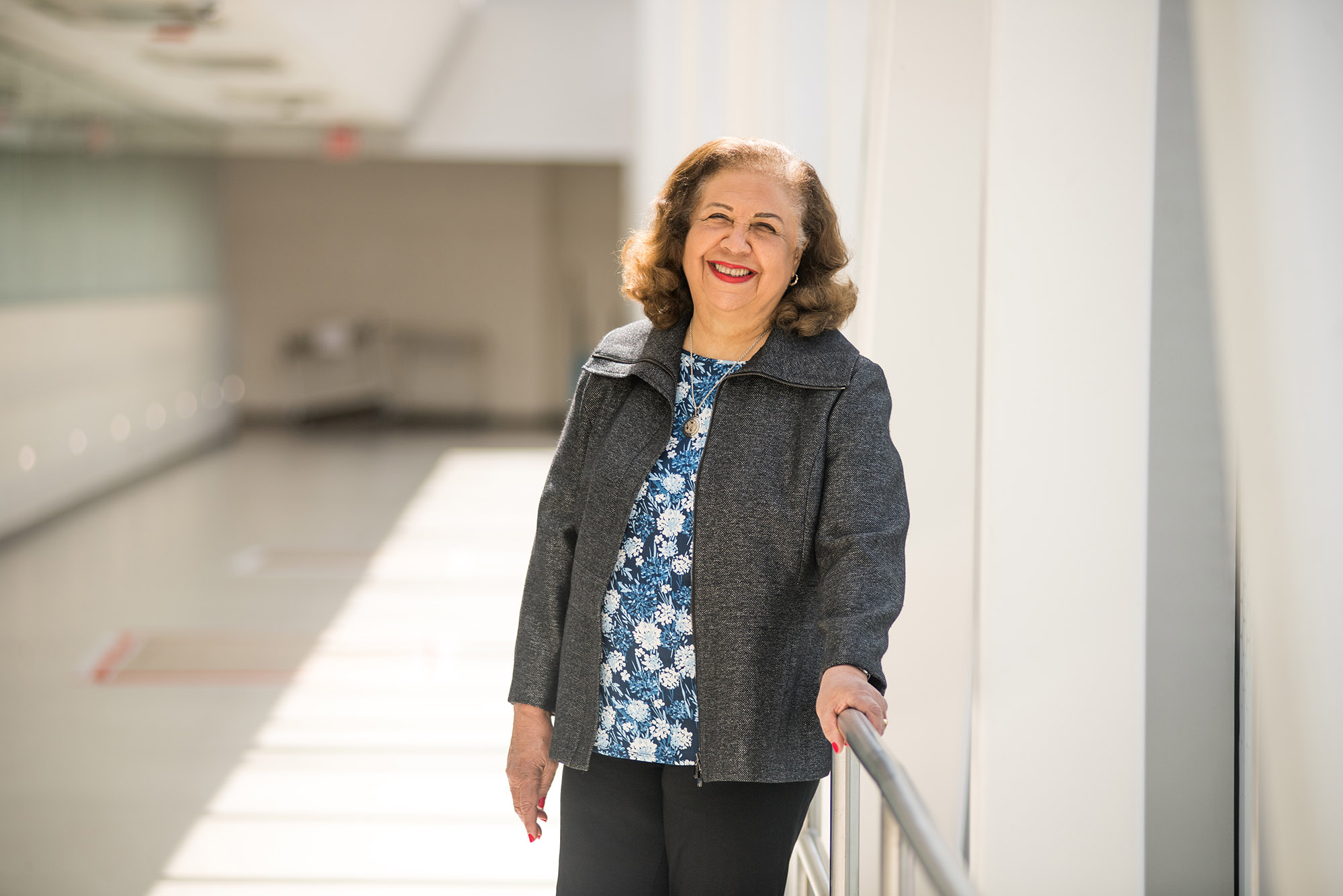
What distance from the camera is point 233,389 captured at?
15844mm

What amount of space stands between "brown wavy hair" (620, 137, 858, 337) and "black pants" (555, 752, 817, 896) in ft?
2.31

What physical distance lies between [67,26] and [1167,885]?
8.15m

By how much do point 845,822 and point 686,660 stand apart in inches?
13.2

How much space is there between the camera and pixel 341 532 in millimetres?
→ 9422

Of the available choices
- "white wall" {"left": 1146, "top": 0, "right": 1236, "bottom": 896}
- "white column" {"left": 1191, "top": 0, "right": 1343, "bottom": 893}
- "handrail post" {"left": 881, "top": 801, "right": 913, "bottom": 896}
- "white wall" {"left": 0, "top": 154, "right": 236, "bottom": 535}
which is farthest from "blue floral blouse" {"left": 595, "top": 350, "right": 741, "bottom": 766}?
"white wall" {"left": 0, "top": 154, "right": 236, "bottom": 535}

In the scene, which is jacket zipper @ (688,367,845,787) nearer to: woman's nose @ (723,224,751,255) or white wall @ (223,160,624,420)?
woman's nose @ (723,224,751,255)

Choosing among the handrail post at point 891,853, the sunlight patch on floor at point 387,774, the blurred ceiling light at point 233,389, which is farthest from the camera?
Answer: the blurred ceiling light at point 233,389

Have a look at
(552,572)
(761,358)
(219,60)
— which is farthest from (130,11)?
(761,358)

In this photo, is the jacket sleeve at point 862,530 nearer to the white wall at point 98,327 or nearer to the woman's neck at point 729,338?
the woman's neck at point 729,338

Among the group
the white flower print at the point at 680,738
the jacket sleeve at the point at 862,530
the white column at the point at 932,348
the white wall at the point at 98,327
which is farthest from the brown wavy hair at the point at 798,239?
the white wall at the point at 98,327

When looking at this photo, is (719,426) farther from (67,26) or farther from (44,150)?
(44,150)

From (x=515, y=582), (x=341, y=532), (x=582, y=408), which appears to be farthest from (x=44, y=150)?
(x=582, y=408)

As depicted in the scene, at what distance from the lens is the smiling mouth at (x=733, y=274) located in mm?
1833

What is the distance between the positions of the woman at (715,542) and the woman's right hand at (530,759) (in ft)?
0.08
